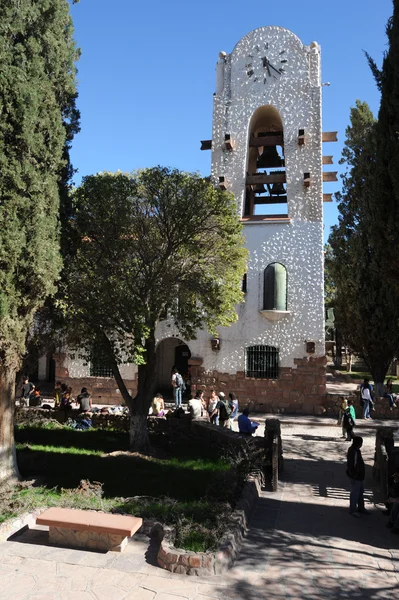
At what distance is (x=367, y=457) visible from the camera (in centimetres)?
1273

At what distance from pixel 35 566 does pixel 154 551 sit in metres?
1.57

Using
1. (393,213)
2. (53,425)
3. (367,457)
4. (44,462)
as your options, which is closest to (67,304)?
(44,462)

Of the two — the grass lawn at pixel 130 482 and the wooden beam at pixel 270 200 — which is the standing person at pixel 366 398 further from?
the wooden beam at pixel 270 200

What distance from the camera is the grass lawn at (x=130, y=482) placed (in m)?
7.52

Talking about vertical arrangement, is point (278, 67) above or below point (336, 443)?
above

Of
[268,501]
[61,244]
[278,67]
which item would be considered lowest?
[268,501]

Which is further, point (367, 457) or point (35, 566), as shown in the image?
point (367, 457)

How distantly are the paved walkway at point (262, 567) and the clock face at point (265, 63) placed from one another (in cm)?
1824

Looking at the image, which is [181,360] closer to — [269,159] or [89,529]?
[269,159]

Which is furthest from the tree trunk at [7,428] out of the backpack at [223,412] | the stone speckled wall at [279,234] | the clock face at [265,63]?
the clock face at [265,63]

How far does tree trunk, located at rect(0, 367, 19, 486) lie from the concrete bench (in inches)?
104

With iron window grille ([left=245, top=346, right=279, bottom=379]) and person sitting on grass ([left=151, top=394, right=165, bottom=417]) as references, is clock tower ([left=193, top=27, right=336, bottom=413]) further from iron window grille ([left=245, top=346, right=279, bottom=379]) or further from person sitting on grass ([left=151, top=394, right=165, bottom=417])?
person sitting on grass ([left=151, top=394, right=165, bottom=417])

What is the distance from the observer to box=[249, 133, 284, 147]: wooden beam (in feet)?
69.9

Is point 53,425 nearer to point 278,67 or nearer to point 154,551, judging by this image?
point 154,551
